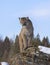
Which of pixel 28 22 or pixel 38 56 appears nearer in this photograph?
pixel 38 56

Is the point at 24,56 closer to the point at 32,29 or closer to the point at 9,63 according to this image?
the point at 9,63

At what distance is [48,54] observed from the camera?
1352 cm

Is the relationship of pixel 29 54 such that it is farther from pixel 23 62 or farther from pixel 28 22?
pixel 28 22

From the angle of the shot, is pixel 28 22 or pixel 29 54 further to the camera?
pixel 28 22

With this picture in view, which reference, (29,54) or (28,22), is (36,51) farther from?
(28,22)

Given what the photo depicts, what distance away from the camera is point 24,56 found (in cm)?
1357

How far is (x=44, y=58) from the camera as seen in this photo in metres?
13.4

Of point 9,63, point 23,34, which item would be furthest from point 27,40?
point 9,63

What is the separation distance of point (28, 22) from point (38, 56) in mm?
2897

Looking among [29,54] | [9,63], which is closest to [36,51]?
[29,54]

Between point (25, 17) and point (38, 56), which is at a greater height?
point (25, 17)

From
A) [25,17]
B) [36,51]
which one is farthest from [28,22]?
[36,51]

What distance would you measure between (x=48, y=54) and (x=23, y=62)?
3.29 ft

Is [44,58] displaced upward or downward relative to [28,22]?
downward
